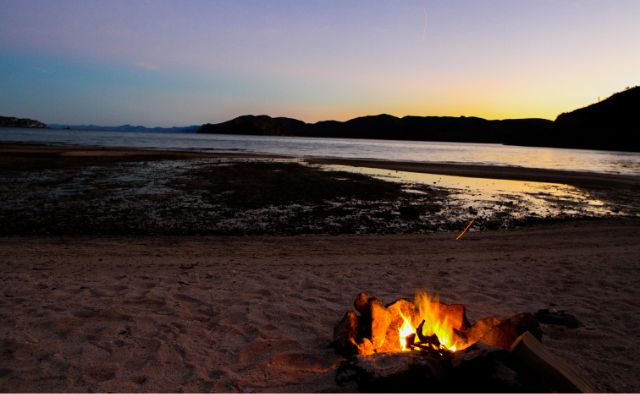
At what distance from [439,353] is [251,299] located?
3.37 m

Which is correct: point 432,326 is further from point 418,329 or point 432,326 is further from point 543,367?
point 543,367

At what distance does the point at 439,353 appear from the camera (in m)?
4.61

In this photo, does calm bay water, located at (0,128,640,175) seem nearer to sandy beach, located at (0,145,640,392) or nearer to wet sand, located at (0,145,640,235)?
wet sand, located at (0,145,640,235)

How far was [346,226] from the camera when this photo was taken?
1368 cm

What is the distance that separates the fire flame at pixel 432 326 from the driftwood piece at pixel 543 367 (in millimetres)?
799

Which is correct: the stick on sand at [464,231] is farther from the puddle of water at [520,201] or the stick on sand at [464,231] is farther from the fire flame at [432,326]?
the fire flame at [432,326]

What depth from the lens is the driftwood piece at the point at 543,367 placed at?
3846 millimetres

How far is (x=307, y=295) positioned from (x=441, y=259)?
4.35m

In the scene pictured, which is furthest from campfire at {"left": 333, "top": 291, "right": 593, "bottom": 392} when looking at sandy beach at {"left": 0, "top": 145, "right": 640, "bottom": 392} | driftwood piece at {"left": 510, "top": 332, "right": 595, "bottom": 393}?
sandy beach at {"left": 0, "top": 145, "right": 640, "bottom": 392}

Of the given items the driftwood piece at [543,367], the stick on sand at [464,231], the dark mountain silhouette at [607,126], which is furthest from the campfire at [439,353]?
the dark mountain silhouette at [607,126]

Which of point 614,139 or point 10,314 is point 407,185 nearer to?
point 10,314

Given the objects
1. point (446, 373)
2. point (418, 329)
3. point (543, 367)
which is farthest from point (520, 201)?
point (446, 373)

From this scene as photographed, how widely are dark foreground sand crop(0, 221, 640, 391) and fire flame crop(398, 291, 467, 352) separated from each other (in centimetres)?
98

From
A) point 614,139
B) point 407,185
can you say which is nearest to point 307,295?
point 407,185
